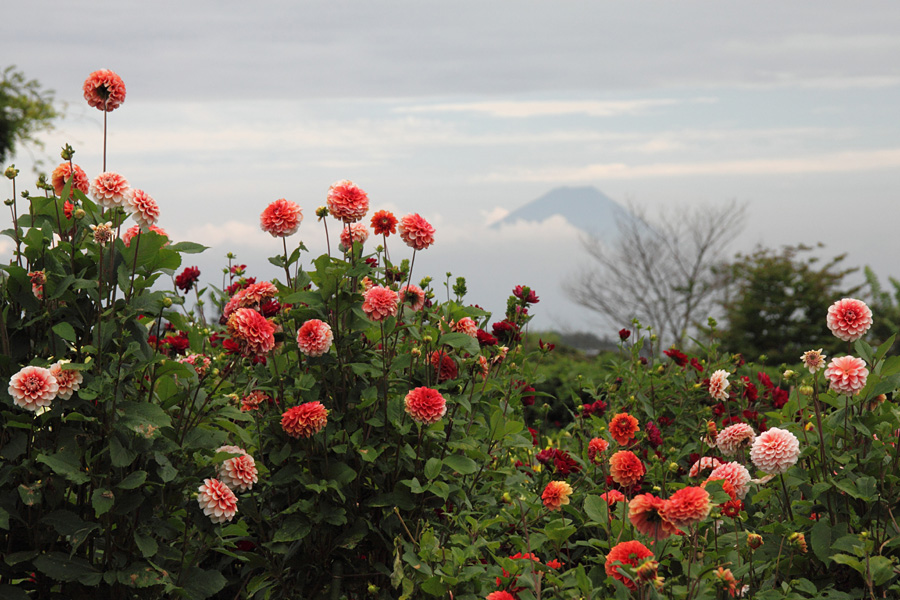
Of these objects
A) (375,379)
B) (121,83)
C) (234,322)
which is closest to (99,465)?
(234,322)

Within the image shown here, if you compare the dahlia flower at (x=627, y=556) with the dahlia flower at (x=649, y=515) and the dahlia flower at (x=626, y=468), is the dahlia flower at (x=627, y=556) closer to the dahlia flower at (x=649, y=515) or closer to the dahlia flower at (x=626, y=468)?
the dahlia flower at (x=649, y=515)

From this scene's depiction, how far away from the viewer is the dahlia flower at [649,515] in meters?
2.03

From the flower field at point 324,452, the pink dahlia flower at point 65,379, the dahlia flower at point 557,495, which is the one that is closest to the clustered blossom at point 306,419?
the flower field at point 324,452

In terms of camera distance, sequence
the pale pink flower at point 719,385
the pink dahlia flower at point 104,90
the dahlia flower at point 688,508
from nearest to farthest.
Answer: the dahlia flower at point 688,508 → the pink dahlia flower at point 104,90 → the pale pink flower at point 719,385

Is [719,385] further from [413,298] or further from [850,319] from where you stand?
[413,298]

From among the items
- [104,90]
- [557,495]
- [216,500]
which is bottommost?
[216,500]

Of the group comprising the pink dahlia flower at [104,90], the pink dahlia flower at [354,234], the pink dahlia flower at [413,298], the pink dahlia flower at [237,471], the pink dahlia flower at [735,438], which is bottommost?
the pink dahlia flower at [237,471]

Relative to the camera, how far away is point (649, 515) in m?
2.06

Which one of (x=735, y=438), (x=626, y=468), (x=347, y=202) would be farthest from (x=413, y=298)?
(x=735, y=438)

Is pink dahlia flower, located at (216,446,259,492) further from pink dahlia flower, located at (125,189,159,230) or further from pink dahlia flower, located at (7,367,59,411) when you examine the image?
pink dahlia flower, located at (125,189,159,230)

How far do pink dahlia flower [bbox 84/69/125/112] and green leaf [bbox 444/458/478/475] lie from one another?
5.87 ft

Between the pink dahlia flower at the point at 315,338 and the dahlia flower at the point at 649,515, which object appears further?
the pink dahlia flower at the point at 315,338

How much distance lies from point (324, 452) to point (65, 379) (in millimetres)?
869

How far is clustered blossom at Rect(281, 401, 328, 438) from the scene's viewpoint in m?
2.60
